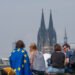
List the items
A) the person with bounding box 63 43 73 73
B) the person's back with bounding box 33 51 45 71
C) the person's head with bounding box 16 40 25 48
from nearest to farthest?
the person's head with bounding box 16 40 25 48, the person's back with bounding box 33 51 45 71, the person with bounding box 63 43 73 73

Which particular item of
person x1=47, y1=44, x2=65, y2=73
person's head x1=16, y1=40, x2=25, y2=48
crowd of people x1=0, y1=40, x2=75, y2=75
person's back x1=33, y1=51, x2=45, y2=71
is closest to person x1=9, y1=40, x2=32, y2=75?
crowd of people x1=0, y1=40, x2=75, y2=75

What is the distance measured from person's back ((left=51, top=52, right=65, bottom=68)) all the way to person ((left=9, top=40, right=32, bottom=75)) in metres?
1.32

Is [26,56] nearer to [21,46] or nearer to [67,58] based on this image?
[21,46]

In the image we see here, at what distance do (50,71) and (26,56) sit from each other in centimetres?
157

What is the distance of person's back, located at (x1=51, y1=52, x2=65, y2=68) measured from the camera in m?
13.8

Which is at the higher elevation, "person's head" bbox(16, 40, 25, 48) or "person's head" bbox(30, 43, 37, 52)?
"person's head" bbox(16, 40, 25, 48)

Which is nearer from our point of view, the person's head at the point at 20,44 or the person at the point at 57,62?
the person's head at the point at 20,44

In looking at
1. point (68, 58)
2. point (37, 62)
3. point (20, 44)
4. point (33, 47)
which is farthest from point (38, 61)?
point (20, 44)

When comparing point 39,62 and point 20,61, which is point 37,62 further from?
point 20,61

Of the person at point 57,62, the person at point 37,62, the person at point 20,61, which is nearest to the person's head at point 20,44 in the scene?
the person at point 20,61

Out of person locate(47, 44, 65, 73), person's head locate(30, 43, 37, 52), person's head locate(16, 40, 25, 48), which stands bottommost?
person locate(47, 44, 65, 73)

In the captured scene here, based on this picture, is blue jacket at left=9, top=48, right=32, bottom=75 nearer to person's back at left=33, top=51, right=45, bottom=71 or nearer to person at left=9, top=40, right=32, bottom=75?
person at left=9, top=40, right=32, bottom=75

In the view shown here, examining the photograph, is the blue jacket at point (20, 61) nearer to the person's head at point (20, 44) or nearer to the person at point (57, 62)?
the person's head at point (20, 44)

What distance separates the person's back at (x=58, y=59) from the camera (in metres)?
13.8
